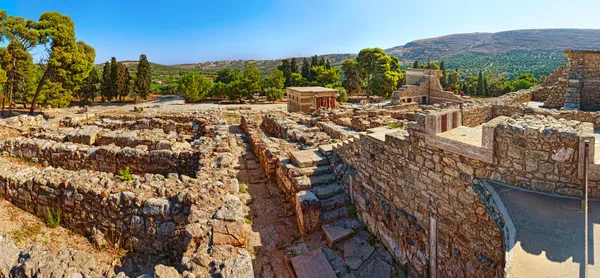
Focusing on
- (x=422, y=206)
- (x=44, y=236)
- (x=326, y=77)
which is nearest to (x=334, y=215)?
(x=422, y=206)

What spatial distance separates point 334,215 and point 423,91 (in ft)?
72.0

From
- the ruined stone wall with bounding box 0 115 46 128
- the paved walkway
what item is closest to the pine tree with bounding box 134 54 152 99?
the ruined stone wall with bounding box 0 115 46 128

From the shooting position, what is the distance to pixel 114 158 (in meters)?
9.65

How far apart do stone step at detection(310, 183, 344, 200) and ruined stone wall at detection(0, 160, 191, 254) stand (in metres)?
A: 3.03

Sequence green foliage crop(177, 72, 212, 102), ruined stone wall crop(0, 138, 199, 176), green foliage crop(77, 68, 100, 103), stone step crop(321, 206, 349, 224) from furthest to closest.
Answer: green foliage crop(77, 68, 100, 103), green foliage crop(177, 72, 212, 102), ruined stone wall crop(0, 138, 199, 176), stone step crop(321, 206, 349, 224)

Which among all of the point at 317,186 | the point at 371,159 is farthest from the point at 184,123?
the point at 371,159

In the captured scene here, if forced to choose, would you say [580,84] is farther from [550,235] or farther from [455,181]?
[550,235]

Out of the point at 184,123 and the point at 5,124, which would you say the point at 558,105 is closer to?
the point at 184,123

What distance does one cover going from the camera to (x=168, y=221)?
600cm

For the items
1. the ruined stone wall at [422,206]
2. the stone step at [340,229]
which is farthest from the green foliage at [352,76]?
the stone step at [340,229]

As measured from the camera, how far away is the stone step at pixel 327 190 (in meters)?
7.83

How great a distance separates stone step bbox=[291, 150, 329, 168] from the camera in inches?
341

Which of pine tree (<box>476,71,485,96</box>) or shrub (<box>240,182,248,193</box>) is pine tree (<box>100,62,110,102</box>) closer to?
shrub (<box>240,182,248,193</box>)

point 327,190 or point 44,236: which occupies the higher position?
point 327,190
